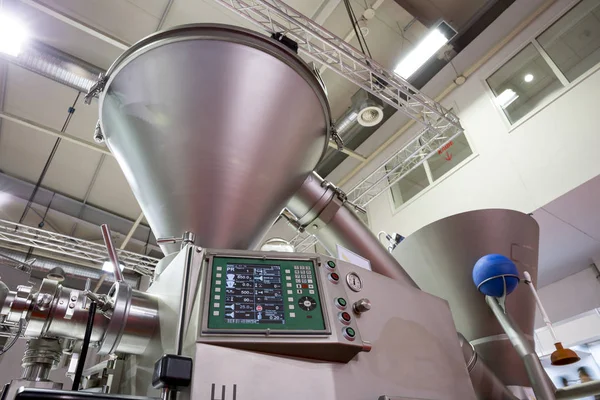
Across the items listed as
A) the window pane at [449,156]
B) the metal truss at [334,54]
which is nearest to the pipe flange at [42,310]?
the metal truss at [334,54]

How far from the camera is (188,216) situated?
3.28 ft

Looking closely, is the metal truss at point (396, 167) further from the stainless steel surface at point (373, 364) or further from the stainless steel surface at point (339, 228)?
the stainless steel surface at point (373, 364)

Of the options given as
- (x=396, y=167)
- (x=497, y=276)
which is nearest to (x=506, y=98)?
(x=396, y=167)

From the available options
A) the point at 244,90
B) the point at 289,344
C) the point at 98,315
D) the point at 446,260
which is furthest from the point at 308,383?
the point at 446,260

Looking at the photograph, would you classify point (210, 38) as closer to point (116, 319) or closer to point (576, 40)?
point (116, 319)

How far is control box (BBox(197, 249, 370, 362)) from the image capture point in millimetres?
693

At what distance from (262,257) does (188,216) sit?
0.91 ft

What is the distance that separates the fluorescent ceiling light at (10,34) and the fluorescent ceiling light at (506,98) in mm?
4040

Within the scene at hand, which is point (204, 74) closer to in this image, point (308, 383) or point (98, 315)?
point (98, 315)

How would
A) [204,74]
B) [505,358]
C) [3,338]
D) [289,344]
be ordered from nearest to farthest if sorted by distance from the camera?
1. [289,344]
2. [3,338]
3. [204,74]
4. [505,358]

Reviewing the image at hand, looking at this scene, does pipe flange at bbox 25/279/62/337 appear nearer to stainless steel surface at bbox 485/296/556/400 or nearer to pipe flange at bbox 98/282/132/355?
pipe flange at bbox 98/282/132/355

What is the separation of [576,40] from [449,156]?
4.55ft

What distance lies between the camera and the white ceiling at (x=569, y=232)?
279 cm

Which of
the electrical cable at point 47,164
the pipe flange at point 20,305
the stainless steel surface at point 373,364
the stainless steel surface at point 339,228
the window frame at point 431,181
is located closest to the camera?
the stainless steel surface at point 373,364
